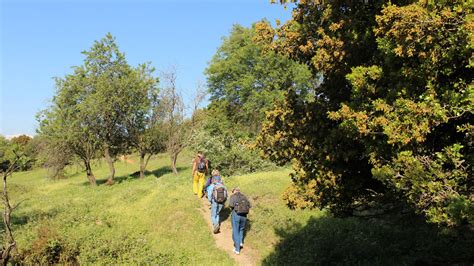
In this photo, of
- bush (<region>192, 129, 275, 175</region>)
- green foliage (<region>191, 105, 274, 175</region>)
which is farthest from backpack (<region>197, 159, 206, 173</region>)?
bush (<region>192, 129, 275, 175</region>)

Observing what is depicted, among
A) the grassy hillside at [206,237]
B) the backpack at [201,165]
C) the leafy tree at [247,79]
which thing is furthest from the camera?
the leafy tree at [247,79]

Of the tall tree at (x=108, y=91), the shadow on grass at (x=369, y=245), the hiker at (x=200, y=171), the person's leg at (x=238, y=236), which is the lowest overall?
the shadow on grass at (x=369, y=245)

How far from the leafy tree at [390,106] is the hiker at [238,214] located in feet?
13.7

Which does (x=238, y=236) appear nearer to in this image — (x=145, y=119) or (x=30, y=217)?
(x=30, y=217)

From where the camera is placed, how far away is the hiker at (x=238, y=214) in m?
12.8

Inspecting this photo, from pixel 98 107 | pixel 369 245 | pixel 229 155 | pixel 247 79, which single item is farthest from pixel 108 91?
pixel 369 245

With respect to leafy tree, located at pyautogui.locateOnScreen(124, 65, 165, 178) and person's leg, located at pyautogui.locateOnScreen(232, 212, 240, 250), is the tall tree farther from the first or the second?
person's leg, located at pyautogui.locateOnScreen(232, 212, 240, 250)

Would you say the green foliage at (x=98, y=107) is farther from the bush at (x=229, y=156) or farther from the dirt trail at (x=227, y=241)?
the dirt trail at (x=227, y=241)

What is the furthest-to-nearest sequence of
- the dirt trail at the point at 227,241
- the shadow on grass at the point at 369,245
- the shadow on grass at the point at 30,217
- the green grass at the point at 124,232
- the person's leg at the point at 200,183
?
the person's leg at the point at 200,183 < the shadow on grass at the point at 30,217 < the dirt trail at the point at 227,241 < the green grass at the point at 124,232 < the shadow on grass at the point at 369,245

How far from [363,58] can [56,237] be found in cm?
1076

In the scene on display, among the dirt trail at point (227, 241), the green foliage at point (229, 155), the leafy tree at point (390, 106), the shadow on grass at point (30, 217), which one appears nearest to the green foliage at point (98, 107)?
the green foliage at point (229, 155)

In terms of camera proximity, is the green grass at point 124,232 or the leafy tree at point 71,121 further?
the leafy tree at point 71,121

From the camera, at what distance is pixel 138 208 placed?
18359 mm

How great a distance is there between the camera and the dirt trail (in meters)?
12.7
